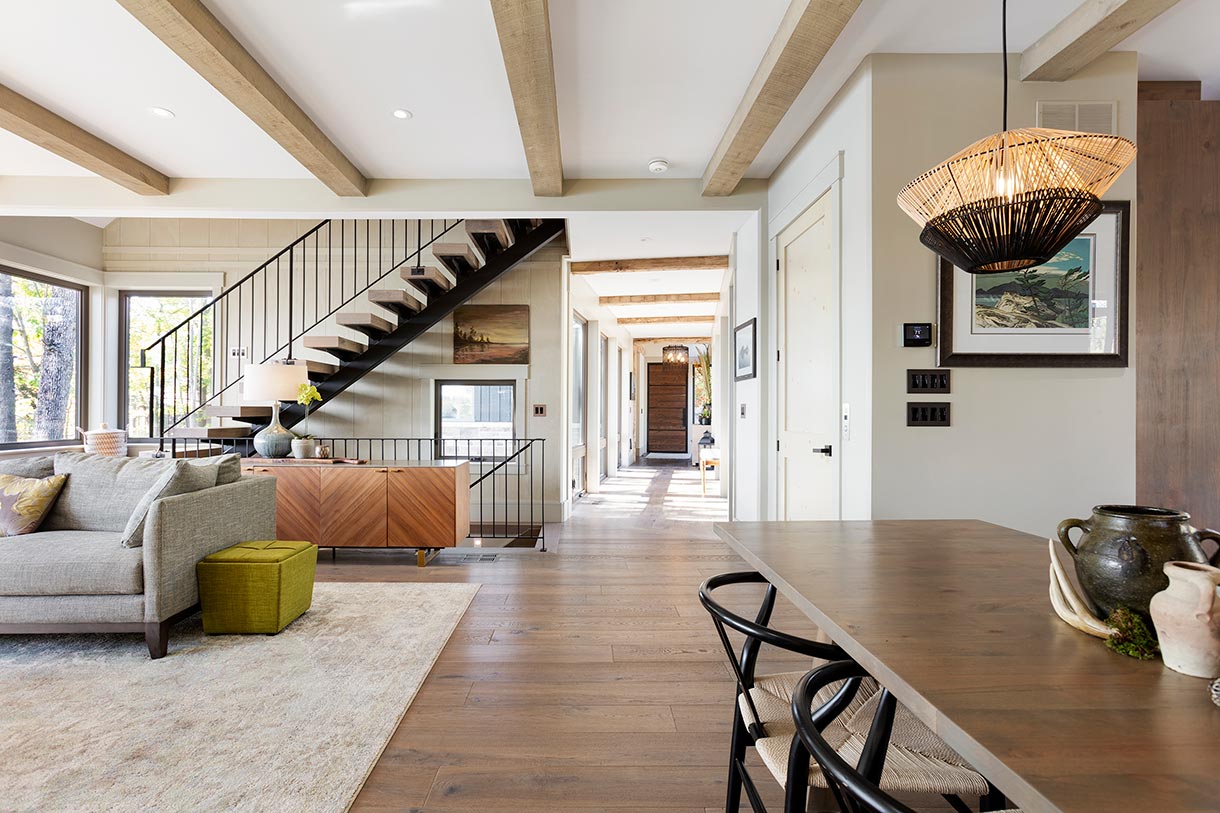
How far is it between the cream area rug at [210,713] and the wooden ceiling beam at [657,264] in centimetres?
422

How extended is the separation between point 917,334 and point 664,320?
731 centimetres

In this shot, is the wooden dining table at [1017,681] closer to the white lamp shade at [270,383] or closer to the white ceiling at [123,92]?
the white ceiling at [123,92]

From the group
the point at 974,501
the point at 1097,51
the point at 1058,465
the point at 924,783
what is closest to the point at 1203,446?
the point at 1058,465

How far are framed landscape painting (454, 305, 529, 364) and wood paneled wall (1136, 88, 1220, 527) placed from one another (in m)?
4.70

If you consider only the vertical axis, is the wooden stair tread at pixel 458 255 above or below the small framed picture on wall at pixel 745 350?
above

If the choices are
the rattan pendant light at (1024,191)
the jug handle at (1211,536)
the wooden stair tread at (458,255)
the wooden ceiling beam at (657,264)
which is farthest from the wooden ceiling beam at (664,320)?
the jug handle at (1211,536)

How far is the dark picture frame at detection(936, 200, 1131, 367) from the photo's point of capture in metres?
2.81

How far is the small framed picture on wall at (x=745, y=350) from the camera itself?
15.2 feet

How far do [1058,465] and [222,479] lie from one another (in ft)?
13.6

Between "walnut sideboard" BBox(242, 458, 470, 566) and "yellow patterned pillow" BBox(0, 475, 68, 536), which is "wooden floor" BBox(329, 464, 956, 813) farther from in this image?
"yellow patterned pillow" BBox(0, 475, 68, 536)

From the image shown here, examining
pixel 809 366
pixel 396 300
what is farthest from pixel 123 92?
pixel 809 366

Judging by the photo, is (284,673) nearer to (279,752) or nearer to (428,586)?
(279,752)

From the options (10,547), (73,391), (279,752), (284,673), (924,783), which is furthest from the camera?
(73,391)

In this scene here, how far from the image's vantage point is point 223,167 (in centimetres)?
433
